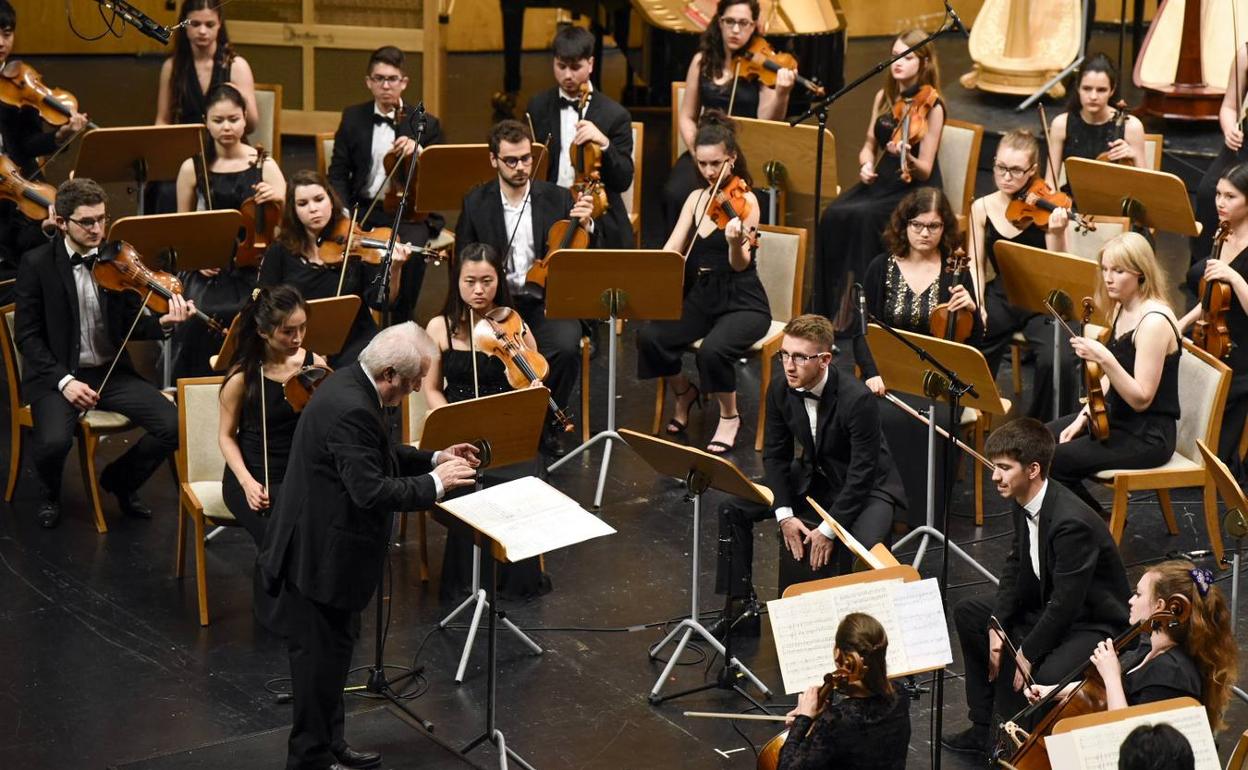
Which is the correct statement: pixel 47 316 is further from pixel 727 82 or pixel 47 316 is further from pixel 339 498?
pixel 727 82

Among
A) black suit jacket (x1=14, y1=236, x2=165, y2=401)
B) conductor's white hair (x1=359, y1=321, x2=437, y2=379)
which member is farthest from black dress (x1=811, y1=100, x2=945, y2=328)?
conductor's white hair (x1=359, y1=321, x2=437, y2=379)

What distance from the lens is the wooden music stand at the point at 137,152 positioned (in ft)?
23.0

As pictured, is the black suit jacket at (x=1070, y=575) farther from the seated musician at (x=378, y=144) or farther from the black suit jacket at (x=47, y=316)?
the seated musician at (x=378, y=144)

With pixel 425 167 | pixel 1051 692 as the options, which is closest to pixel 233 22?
pixel 425 167

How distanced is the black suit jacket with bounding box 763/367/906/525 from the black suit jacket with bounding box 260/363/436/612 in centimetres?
135

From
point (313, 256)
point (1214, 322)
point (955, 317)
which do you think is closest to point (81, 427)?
point (313, 256)

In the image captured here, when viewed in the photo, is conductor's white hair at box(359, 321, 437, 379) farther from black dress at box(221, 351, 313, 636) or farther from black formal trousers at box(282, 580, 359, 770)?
black dress at box(221, 351, 313, 636)

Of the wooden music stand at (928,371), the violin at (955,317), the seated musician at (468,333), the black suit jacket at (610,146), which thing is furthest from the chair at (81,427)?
the violin at (955,317)

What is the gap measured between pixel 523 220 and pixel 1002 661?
290 centimetres

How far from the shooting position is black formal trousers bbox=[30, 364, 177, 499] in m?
5.96

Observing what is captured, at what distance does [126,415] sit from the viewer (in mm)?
6012

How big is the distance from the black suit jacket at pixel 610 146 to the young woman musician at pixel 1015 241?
148 centimetres

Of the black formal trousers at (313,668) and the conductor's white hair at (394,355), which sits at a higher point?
the conductor's white hair at (394,355)

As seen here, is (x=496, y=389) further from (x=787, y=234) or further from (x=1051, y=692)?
(x=1051, y=692)
